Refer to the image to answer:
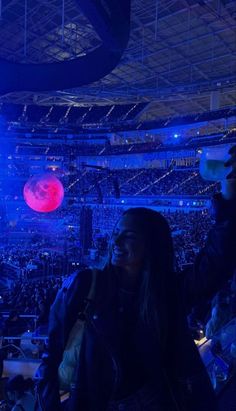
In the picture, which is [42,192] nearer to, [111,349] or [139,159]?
[111,349]

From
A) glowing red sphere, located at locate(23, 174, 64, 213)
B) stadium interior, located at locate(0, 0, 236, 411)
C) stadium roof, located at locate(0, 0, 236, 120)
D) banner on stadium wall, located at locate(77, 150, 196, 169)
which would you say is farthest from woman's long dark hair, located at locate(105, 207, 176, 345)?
banner on stadium wall, located at locate(77, 150, 196, 169)

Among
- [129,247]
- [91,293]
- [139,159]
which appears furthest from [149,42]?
[91,293]

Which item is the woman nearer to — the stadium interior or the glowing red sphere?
the stadium interior

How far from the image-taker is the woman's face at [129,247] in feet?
4.66

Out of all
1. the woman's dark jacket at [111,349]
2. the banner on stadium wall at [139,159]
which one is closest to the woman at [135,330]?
the woman's dark jacket at [111,349]

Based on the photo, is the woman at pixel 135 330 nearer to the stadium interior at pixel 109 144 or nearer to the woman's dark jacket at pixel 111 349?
the woman's dark jacket at pixel 111 349

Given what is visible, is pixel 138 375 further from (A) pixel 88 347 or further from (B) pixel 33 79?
(B) pixel 33 79

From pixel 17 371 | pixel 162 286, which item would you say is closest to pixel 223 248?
pixel 162 286

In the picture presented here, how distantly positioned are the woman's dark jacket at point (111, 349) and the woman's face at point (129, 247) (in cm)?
8

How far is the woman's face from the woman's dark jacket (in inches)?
3.3

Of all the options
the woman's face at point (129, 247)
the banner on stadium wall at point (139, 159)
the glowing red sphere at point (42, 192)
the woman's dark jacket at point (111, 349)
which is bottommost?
the woman's dark jacket at point (111, 349)

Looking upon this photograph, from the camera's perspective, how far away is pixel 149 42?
74.7 feet

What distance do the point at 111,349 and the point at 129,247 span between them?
37 cm

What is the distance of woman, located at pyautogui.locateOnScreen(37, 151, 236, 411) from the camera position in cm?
130
